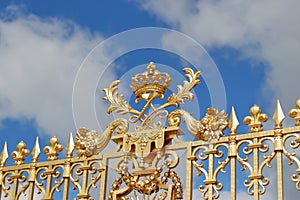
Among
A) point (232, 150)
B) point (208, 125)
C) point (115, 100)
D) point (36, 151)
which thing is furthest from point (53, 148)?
point (232, 150)

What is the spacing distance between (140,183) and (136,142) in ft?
1.30

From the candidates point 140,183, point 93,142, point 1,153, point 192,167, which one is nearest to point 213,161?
point 192,167

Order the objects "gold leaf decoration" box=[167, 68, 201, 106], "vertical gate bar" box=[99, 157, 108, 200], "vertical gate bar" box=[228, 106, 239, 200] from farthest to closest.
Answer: "vertical gate bar" box=[99, 157, 108, 200] < "gold leaf decoration" box=[167, 68, 201, 106] < "vertical gate bar" box=[228, 106, 239, 200]

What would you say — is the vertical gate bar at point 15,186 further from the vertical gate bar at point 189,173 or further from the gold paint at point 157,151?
the vertical gate bar at point 189,173

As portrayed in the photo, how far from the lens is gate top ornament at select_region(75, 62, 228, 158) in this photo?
627 centimetres

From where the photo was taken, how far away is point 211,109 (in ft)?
20.5

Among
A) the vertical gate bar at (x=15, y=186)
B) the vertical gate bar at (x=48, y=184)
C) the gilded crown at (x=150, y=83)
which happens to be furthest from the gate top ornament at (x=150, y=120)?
the vertical gate bar at (x=15, y=186)

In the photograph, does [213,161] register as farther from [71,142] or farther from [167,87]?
[71,142]

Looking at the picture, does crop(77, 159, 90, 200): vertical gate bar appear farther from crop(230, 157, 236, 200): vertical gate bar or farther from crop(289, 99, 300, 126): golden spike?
crop(289, 99, 300, 126): golden spike

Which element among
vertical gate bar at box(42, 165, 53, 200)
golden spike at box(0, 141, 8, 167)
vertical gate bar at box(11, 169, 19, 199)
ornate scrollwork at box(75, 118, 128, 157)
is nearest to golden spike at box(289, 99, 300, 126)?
ornate scrollwork at box(75, 118, 128, 157)

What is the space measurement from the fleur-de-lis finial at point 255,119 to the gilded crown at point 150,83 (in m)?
0.86

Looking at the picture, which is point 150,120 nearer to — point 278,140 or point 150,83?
point 150,83

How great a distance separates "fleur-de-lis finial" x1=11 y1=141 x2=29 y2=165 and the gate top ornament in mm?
699

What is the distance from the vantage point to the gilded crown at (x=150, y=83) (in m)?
6.57
